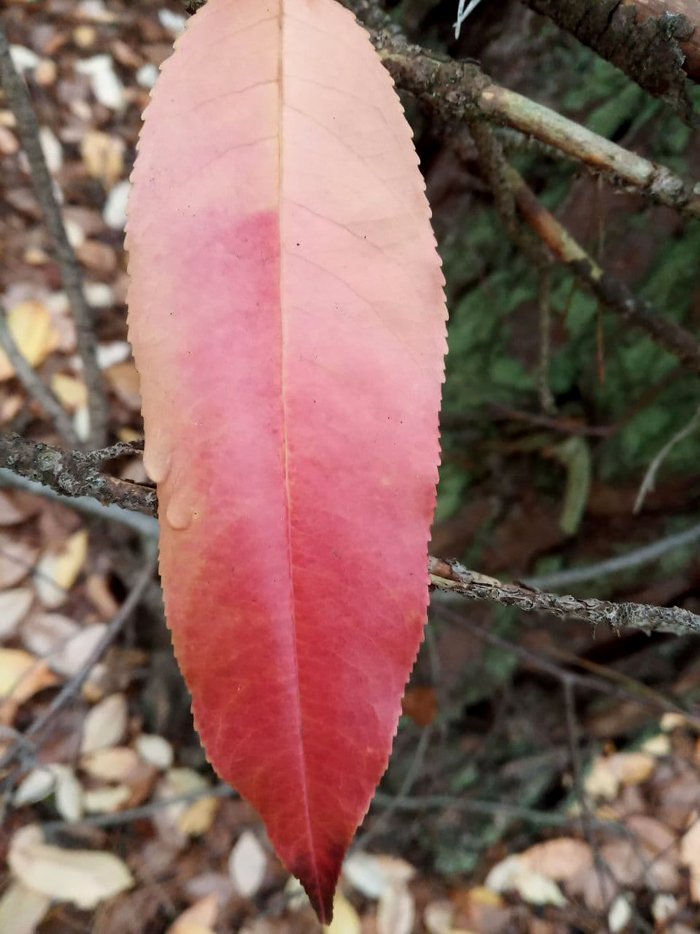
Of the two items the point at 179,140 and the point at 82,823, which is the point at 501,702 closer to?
the point at 82,823

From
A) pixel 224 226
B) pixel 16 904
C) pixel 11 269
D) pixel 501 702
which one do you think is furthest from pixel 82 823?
pixel 224 226

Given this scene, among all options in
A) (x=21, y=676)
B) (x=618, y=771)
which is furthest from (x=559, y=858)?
(x=21, y=676)

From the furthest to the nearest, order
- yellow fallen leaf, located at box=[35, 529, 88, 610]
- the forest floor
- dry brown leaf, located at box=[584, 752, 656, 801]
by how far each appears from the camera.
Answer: dry brown leaf, located at box=[584, 752, 656, 801] → yellow fallen leaf, located at box=[35, 529, 88, 610] → the forest floor

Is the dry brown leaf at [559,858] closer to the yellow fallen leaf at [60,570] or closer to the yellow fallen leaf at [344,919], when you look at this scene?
the yellow fallen leaf at [344,919]

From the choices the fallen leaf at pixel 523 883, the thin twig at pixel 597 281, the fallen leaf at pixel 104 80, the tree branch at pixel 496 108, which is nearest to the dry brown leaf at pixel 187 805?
the fallen leaf at pixel 523 883

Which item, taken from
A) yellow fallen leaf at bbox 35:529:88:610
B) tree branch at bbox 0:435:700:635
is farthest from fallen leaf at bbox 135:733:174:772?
tree branch at bbox 0:435:700:635

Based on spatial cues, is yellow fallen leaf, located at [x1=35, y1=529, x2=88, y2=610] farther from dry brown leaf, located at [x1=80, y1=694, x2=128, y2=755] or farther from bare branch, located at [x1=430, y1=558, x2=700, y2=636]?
bare branch, located at [x1=430, y1=558, x2=700, y2=636]

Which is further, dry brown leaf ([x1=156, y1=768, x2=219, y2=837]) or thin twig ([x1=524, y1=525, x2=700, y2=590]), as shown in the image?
dry brown leaf ([x1=156, y1=768, x2=219, y2=837])
